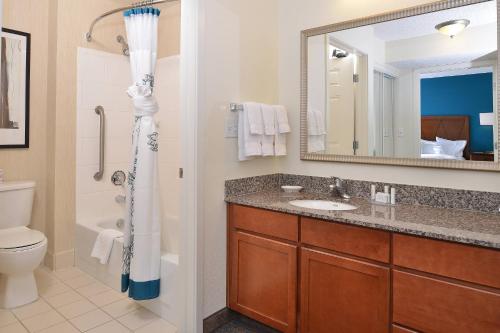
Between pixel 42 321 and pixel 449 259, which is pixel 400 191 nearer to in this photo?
pixel 449 259

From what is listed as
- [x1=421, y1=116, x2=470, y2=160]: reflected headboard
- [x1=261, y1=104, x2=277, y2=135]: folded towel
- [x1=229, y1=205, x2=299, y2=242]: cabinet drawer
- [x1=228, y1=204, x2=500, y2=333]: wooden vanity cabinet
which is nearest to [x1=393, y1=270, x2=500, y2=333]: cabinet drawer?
[x1=228, y1=204, x2=500, y2=333]: wooden vanity cabinet

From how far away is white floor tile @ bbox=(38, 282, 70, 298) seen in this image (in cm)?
247

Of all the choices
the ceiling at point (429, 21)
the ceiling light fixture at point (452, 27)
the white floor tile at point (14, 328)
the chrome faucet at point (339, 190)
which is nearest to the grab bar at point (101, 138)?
the white floor tile at point (14, 328)

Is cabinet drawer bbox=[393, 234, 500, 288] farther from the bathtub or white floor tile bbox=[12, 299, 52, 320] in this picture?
white floor tile bbox=[12, 299, 52, 320]

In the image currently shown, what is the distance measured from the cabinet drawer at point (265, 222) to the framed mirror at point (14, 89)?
6.41 feet

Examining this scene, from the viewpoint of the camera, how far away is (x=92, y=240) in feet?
9.07

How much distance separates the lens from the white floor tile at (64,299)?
2340 mm

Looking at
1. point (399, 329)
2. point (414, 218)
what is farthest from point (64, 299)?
point (414, 218)

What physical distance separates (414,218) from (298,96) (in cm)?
121

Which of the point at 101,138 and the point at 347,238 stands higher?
the point at 101,138

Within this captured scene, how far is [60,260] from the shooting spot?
2900mm

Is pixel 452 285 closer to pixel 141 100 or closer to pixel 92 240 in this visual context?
pixel 141 100

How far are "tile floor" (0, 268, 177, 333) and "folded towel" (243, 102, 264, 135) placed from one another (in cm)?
135

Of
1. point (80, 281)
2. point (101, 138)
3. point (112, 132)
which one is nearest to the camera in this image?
point (80, 281)
